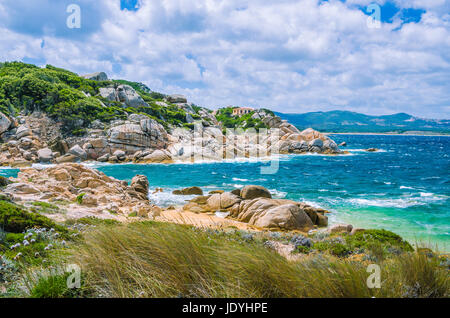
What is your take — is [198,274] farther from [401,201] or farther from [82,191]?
[401,201]

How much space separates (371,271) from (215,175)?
99.9 ft

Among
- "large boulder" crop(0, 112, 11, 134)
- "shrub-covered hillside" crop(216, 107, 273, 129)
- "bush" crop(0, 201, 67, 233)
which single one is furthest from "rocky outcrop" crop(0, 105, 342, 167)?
"bush" crop(0, 201, 67, 233)

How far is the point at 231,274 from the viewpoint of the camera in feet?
10.8

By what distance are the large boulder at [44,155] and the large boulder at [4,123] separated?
722 cm

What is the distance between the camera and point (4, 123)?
132 ft

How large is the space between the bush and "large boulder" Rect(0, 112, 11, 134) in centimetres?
4294

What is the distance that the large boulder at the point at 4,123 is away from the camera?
39844mm

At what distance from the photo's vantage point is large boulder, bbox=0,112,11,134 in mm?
39844

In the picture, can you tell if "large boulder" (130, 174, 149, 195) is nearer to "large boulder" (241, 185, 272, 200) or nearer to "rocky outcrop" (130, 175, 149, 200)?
"rocky outcrop" (130, 175, 149, 200)

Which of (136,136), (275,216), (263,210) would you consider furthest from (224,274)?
(136,136)

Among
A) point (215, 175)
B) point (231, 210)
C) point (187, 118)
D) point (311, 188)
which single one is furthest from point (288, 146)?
point (231, 210)

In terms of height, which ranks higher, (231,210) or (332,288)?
(332,288)

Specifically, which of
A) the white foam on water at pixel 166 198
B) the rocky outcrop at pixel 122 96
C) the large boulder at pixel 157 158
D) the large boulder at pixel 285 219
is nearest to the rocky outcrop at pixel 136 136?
the large boulder at pixel 157 158
